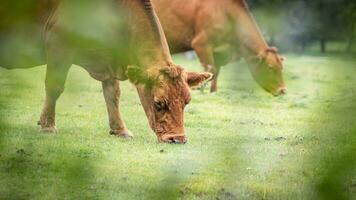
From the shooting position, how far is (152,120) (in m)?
6.40

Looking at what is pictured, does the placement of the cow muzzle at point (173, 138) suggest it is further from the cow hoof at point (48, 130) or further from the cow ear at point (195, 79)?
the cow hoof at point (48, 130)

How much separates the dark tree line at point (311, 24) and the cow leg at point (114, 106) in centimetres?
559

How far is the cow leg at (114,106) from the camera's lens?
6746 millimetres

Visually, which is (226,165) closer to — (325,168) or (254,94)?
(254,94)

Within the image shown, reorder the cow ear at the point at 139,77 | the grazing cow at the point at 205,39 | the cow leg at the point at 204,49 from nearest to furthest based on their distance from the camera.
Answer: the cow ear at the point at 139,77, the grazing cow at the point at 205,39, the cow leg at the point at 204,49

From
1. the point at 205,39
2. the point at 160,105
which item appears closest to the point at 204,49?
the point at 205,39

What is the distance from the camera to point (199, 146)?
6020mm

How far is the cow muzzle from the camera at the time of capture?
629 cm

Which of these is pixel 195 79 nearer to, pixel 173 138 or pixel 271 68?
pixel 173 138

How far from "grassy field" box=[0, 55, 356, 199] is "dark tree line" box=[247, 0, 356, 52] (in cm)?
3

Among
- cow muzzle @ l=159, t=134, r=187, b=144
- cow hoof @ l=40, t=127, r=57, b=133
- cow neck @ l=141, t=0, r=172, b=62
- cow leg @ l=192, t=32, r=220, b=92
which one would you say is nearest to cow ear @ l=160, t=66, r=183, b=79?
cow neck @ l=141, t=0, r=172, b=62

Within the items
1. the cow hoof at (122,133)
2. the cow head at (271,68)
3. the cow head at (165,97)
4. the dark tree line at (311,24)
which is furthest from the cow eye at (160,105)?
the dark tree line at (311,24)

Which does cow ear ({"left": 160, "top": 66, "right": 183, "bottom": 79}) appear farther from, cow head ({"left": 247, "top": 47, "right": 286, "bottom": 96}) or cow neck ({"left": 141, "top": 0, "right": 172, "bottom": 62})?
cow head ({"left": 247, "top": 47, "right": 286, "bottom": 96})

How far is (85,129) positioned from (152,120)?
67 cm
